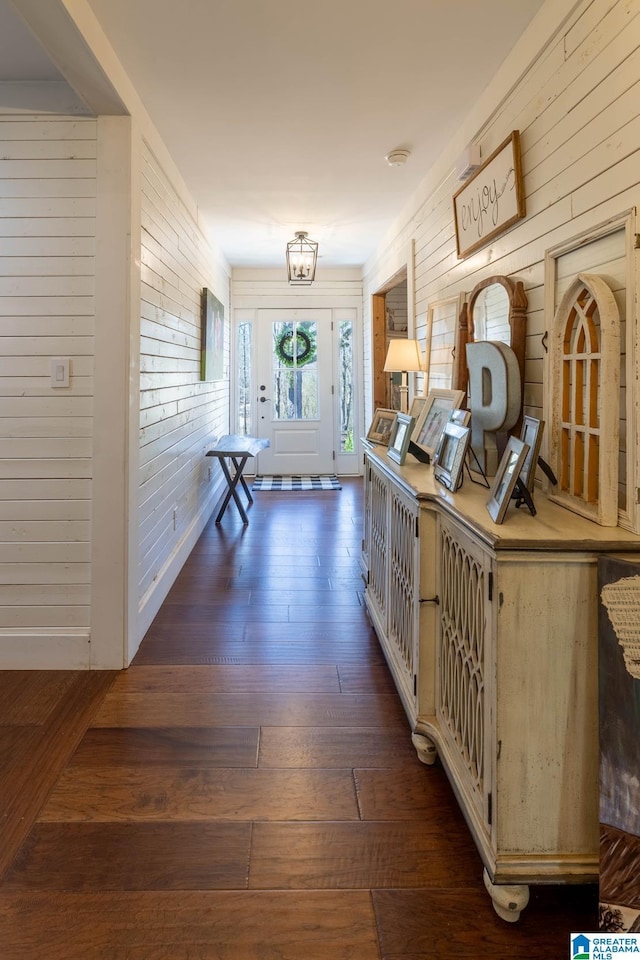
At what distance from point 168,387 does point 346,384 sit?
4.00 meters

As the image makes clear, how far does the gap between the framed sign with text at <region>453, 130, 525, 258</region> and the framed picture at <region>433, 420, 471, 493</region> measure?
810 millimetres

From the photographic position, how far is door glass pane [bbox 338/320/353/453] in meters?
7.00

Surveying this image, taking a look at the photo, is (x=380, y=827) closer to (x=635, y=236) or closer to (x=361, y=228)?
(x=635, y=236)

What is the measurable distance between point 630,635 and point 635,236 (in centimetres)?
86

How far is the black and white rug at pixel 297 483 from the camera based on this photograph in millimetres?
6383

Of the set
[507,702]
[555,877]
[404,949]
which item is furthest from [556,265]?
[404,949]

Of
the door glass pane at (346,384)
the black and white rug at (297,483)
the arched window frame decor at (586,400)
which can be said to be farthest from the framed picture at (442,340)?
the door glass pane at (346,384)

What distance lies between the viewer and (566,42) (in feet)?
5.70

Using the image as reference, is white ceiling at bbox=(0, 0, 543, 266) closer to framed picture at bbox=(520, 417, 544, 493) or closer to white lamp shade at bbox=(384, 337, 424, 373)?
white lamp shade at bbox=(384, 337, 424, 373)

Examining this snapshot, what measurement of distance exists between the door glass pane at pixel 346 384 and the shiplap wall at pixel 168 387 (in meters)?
2.44

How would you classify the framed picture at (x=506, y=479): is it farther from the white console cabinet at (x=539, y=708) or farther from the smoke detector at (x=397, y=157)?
the smoke detector at (x=397, y=157)

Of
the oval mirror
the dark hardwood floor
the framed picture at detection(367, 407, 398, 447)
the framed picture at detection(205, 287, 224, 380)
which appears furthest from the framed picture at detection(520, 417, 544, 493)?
the framed picture at detection(205, 287, 224, 380)

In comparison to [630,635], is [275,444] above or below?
above

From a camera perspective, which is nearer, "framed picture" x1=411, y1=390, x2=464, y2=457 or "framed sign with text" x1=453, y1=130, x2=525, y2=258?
"framed sign with text" x1=453, y1=130, x2=525, y2=258
